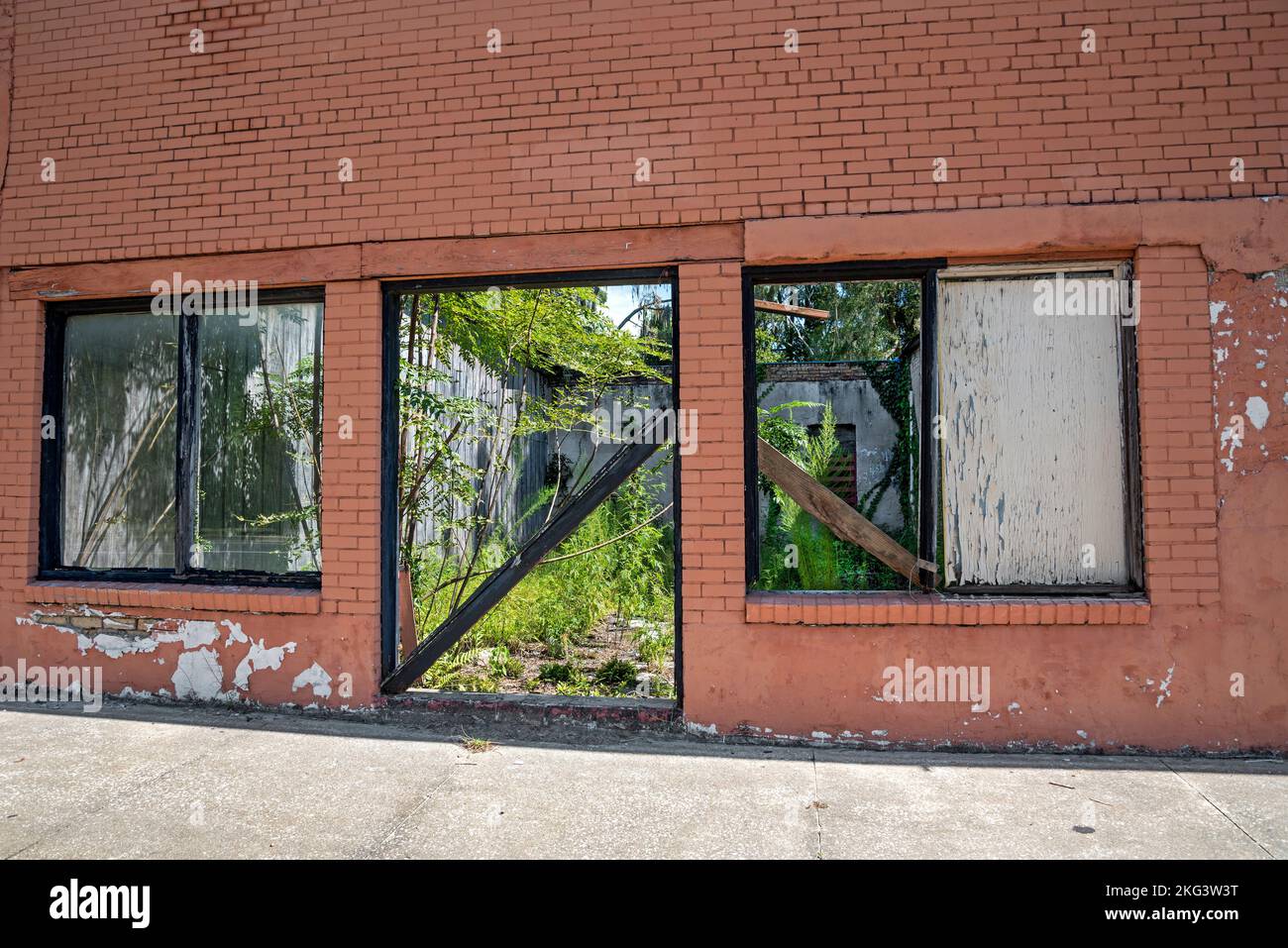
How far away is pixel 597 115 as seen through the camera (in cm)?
418

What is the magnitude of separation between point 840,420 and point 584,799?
9.90 metres

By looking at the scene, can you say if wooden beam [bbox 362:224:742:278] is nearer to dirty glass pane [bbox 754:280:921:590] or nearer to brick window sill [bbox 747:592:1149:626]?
dirty glass pane [bbox 754:280:921:590]

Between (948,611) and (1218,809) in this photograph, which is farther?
(948,611)

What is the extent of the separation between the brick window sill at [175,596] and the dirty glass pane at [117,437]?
1.11 feet

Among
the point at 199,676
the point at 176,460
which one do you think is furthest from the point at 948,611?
the point at 176,460

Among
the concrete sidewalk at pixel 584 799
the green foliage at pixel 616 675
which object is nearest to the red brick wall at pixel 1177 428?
the concrete sidewalk at pixel 584 799

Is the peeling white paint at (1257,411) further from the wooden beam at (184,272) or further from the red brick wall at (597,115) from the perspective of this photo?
the wooden beam at (184,272)

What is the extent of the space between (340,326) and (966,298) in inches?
137

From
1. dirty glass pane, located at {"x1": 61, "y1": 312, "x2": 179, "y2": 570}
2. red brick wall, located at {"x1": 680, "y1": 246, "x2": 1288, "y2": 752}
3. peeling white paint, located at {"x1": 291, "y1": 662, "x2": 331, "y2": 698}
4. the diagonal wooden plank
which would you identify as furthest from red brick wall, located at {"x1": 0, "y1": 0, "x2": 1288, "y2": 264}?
peeling white paint, located at {"x1": 291, "y1": 662, "x2": 331, "y2": 698}

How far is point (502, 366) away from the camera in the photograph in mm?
6973

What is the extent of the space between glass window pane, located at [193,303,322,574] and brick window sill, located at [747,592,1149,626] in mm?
2899

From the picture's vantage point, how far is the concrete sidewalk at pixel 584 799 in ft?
9.23

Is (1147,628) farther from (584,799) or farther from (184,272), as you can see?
(184,272)

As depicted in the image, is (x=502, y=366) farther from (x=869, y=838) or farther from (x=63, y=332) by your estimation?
(x=869, y=838)
